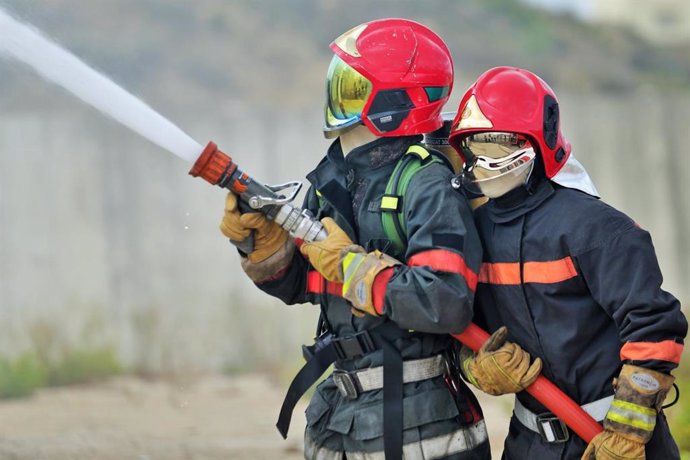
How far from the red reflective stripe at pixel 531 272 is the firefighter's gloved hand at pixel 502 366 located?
168 millimetres

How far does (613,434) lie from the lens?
3.19m

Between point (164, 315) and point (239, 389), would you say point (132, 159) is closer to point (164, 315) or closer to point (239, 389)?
point (164, 315)

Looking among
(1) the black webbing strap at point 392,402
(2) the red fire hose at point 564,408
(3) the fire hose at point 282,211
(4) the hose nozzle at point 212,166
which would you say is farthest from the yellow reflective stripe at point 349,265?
(2) the red fire hose at point 564,408

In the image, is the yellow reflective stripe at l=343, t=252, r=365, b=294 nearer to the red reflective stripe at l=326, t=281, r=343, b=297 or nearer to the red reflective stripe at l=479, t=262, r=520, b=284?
the red reflective stripe at l=326, t=281, r=343, b=297

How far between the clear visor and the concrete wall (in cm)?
684

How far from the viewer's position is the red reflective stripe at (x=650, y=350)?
3.15 meters

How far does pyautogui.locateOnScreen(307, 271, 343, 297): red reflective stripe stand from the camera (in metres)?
3.67

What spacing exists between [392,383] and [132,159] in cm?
787

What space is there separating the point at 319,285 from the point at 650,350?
119 cm

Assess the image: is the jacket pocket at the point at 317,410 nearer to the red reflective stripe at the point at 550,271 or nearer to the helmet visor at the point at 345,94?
the red reflective stripe at the point at 550,271

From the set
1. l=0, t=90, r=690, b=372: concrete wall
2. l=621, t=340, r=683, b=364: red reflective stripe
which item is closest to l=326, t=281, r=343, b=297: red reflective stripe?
l=621, t=340, r=683, b=364: red reflective stripe

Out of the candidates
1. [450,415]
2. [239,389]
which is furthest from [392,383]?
[239,389]

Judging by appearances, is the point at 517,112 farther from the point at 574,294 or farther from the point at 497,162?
the point at 574,294

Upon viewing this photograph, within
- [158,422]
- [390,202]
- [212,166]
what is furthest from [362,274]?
[158,422]
